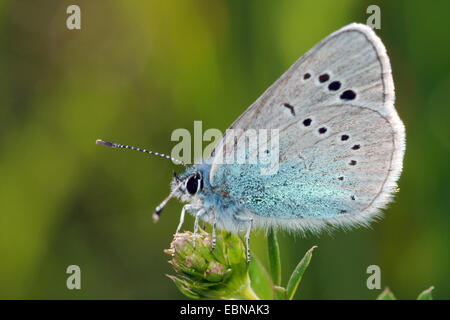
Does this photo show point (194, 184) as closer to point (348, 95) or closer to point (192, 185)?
point (192, 185)

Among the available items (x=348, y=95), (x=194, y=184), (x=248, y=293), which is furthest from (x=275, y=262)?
(x=348, y=95)

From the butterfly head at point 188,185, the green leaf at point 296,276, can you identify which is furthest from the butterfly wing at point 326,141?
the green leaf at point 296,276

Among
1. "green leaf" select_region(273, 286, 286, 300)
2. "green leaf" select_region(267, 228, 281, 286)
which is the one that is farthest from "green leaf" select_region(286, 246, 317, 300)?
"green leaf" select_region(267, 228, 281, 286)

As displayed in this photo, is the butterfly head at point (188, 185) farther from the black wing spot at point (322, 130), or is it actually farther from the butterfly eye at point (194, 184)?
the black wing spot at point (322, 130)

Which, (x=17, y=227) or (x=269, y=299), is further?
(x=17, y=227)

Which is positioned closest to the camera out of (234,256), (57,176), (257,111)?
(234,256)

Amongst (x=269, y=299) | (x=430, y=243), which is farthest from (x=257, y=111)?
(x=430, y=243)

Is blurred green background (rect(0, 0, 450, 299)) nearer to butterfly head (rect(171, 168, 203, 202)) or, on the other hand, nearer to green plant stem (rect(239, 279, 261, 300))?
butterfly head (rect(171, 168, 203, 202))
